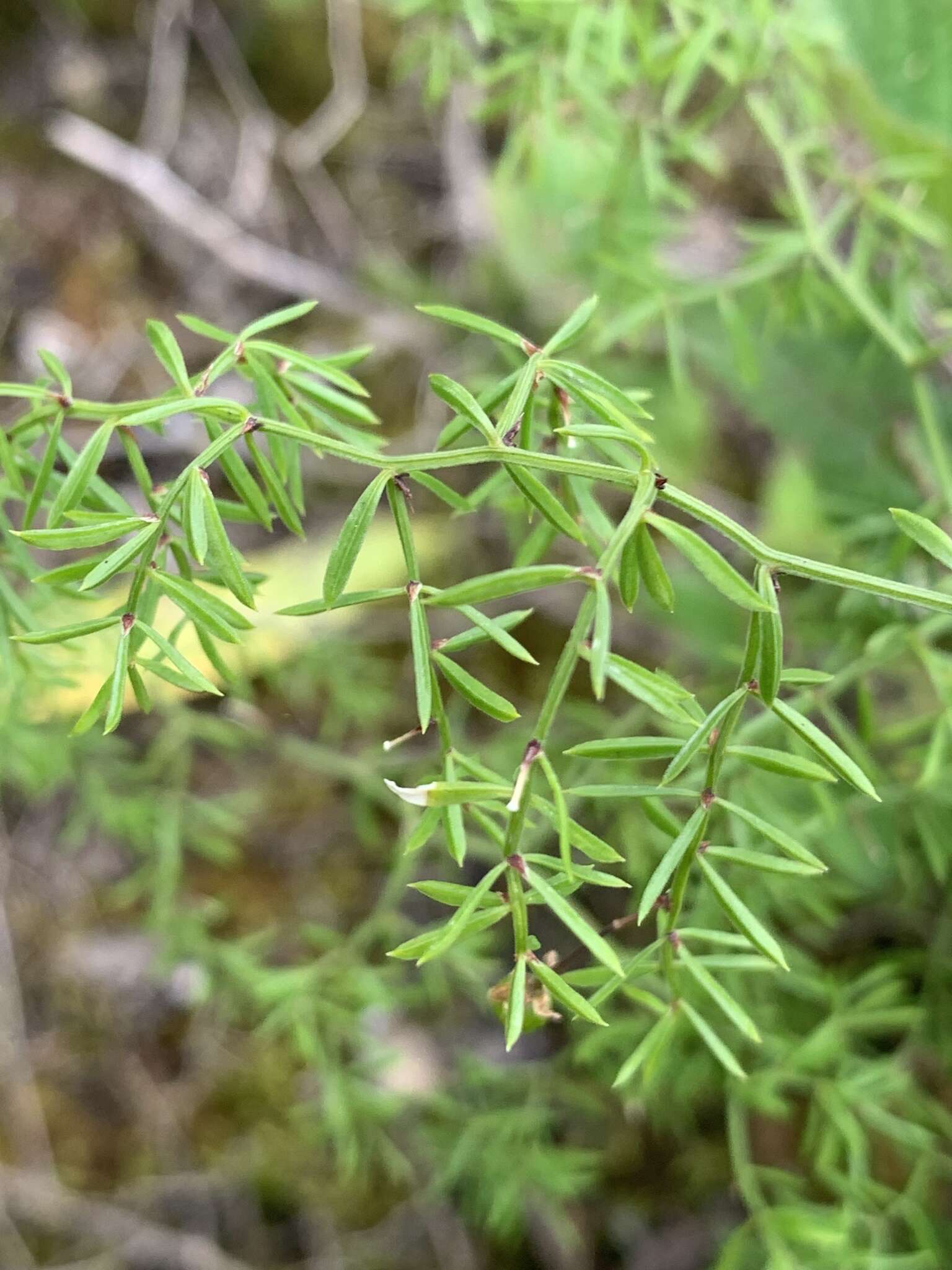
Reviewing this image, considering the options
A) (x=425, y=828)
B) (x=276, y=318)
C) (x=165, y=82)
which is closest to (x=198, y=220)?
(x=165, y=82)

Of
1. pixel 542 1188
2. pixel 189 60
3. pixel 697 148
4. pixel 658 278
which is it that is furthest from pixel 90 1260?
pixel 189 60

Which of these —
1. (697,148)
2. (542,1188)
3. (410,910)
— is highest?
(697,148)

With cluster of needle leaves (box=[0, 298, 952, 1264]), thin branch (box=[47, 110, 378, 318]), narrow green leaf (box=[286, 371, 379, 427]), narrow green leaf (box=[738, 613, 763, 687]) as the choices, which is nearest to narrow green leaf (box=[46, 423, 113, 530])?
cluster of needle leaves (box=[0, 298, 952, 1264])

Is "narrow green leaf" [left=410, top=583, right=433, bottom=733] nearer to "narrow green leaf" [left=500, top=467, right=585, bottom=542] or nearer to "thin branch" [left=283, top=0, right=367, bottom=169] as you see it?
"narrow green leaf" [left=500, top=467, right=585, bottom=542]

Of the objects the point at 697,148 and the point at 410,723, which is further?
the point at 410,723

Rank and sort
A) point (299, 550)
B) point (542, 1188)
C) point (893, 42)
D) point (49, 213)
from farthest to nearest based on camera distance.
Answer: point (49, 213)
point (299, 550)
point (893, 42)
point (542, 1188)

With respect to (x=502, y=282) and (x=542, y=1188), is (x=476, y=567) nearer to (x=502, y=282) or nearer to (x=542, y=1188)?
(x=502, y=282)
